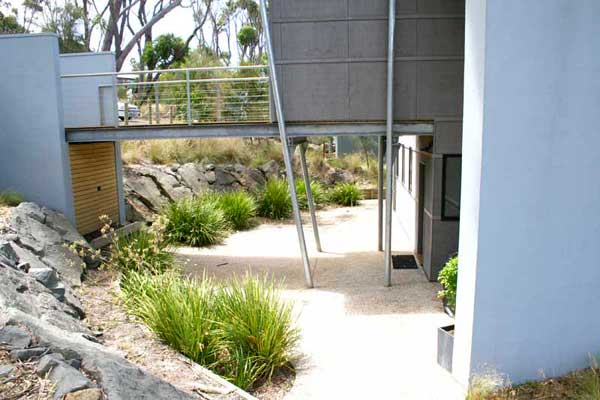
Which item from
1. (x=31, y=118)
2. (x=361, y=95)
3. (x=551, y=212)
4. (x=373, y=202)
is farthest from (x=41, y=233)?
(x=373, y=202)

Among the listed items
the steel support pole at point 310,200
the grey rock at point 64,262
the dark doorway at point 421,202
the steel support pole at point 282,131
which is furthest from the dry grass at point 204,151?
the dark doorway at point 421,202

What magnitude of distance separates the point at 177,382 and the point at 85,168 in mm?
7497

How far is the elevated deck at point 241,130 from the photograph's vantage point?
918 cm

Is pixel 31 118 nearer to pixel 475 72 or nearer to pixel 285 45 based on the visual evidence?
pixel 285 45

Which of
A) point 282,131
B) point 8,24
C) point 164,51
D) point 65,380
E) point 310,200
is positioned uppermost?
point 8,24

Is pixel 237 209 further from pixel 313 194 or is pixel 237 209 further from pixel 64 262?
pixel 64 262

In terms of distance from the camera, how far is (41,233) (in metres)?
8.08

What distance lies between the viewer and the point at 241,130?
9656 mm

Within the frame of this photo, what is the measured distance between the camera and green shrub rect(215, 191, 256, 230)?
14375mm

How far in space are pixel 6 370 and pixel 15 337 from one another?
1.41 ft

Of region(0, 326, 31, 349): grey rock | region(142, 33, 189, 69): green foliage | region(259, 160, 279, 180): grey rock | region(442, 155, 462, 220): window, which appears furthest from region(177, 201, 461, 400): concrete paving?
region(142, 33, 189, 69): green foliage

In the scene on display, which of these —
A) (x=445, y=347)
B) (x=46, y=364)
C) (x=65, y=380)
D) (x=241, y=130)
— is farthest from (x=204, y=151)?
(x=65, y=380)

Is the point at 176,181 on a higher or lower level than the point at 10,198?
lower

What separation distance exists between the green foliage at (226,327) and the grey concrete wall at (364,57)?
4420mm
